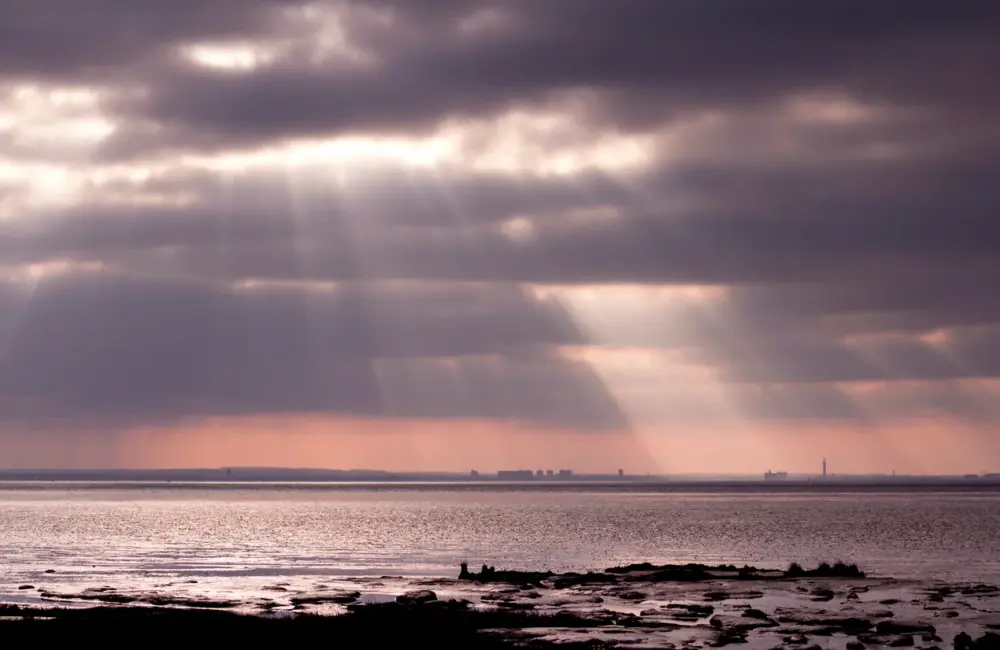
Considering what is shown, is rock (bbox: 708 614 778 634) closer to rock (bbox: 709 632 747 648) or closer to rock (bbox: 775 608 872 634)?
rock (bbox: 709 632 747 648)

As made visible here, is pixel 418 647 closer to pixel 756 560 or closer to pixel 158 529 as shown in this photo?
pixel 756 560

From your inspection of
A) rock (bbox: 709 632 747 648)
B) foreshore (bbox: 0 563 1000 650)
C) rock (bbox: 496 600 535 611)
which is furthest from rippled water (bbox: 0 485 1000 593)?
rock (bbox: 709 632 747 648)

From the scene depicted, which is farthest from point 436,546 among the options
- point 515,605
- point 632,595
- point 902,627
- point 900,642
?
point 900,642

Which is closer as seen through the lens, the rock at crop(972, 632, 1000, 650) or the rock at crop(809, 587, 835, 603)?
the rock at crop(972, 632, 1000, 650)

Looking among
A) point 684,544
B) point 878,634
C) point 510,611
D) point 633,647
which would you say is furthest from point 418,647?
point 684,544

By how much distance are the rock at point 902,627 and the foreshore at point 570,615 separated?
76mm

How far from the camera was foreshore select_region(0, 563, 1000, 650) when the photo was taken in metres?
52.4

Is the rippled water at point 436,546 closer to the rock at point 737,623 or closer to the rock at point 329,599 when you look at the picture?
the rock at point 329,599

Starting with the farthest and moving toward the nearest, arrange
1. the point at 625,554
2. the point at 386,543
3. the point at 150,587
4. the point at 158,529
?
the point at 158,529 → the point at 386,543 → the point at 625,554 → the point at 150,587

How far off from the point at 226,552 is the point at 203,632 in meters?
60.6

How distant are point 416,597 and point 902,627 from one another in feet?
74.0

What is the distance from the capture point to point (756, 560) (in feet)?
332

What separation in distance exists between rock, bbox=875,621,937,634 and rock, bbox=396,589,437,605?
66.1 feet

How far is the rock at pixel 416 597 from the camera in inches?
2571
